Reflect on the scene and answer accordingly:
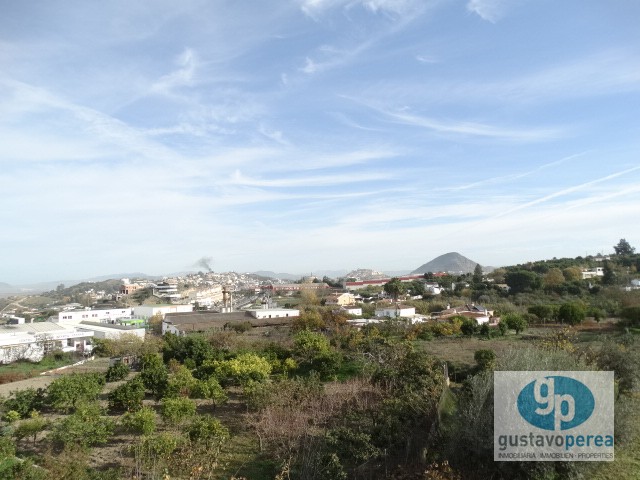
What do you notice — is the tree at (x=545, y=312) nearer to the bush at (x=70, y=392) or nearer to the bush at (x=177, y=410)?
the bush at (x=177, y=410)

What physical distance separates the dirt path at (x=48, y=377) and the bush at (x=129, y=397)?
3.84 metres

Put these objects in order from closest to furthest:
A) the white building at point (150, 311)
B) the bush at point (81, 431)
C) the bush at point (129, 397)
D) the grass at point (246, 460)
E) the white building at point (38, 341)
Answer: the grass at point (246, 460) → the bush at point (81, 431) → the bush at point (129, 397) → the white building at point (38, 341) → the white building at point (150, 311)

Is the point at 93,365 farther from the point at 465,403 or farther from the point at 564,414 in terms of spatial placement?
the point at 564,414

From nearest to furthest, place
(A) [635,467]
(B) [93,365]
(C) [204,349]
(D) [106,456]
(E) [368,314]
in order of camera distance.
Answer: (A) [635,467] < (D) [106,456] < (C) [204,349] < (B) [93,365] < (E) [368,314]

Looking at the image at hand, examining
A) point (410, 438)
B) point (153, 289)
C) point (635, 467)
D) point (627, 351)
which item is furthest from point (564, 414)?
point (153, 289)

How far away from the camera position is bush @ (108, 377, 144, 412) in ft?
36.4

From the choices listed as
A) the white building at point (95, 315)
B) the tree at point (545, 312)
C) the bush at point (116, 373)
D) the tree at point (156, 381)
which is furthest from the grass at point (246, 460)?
the white building at point (95, 315)

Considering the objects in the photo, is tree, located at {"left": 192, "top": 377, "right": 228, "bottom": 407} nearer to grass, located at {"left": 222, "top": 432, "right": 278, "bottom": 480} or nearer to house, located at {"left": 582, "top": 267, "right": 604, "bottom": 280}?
grass, located at {"left": 222, "top": 432, "right": 278, "bottom": 480}

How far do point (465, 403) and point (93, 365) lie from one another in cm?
1765

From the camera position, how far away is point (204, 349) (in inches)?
689

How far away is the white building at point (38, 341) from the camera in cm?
2184

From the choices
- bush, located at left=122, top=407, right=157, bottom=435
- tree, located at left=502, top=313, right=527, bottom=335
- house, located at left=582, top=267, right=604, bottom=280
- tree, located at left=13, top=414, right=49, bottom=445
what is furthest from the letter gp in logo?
house, located at left=582, top=267, right=604, bottom=280

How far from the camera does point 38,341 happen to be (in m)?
23.5

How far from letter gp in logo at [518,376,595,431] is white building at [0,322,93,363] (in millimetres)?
22199
